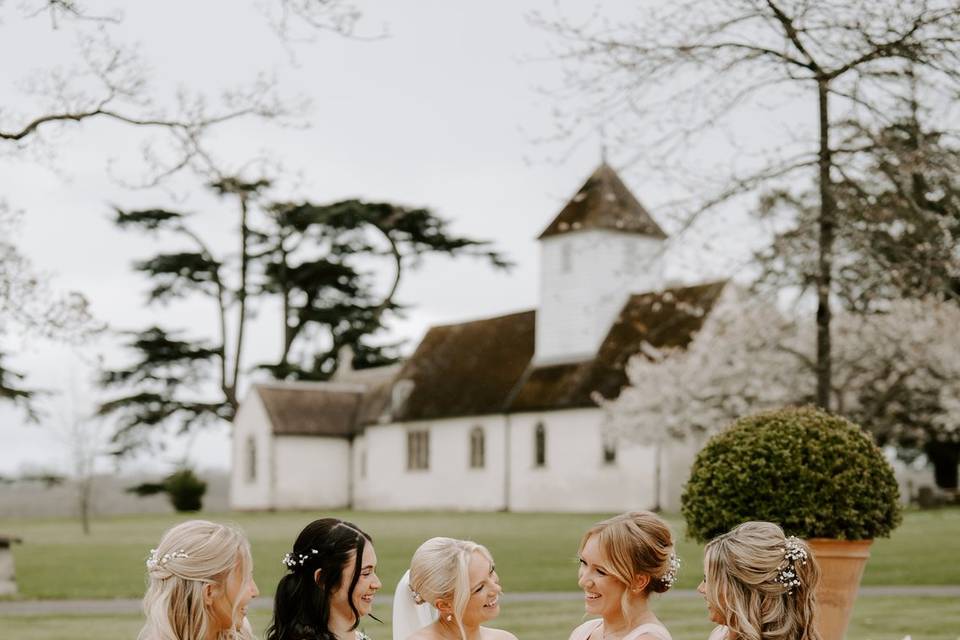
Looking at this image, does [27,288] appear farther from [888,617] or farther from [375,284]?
[375,284]

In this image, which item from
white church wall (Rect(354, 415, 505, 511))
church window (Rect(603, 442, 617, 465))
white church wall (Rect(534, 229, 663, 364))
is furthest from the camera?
white church wall (Rect(354, 415, 505, 511))

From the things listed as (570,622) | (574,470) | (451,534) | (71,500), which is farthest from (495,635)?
(71,500)

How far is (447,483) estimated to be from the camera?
51594 millimetres

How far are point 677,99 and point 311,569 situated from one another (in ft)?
30.6

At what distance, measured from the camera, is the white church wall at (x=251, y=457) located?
5616 centimetres

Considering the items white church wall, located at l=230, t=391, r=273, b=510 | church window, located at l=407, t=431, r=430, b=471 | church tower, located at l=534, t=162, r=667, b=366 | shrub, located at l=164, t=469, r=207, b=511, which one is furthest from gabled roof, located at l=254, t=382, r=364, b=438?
church tower, located at l=534, t=162, r=667, b=366

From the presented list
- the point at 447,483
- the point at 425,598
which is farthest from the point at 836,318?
the point at 425,598

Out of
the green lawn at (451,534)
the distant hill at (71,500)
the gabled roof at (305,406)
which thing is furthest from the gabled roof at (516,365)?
the distant hill at (71,500)

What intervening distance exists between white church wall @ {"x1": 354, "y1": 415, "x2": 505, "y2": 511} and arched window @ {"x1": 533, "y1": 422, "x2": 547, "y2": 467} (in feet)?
6.18

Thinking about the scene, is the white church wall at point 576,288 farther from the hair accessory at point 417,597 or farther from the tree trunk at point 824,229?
the hair accessory at point 417,597

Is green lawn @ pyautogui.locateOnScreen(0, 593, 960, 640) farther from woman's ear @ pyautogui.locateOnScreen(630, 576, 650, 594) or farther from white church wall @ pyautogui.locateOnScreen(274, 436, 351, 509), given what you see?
white church wall @ pyautogui.locateOnScreen(274, 436, 351, 509)

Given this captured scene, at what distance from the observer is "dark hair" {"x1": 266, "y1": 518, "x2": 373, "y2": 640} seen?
4.89 m

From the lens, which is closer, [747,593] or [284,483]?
[747,593]

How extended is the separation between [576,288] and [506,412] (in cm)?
530
